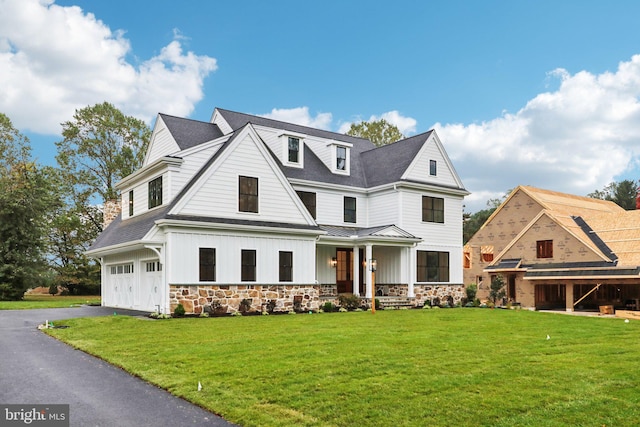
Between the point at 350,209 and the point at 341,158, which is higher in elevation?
the point at 341,158

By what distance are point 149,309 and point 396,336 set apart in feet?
38.9

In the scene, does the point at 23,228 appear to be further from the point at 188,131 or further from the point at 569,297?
the point at 569,297

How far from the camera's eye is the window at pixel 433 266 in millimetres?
28391

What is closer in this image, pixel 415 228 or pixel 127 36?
pixel 127 36

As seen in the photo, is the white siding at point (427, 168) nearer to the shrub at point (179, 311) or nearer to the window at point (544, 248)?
the window at point (544, 248)

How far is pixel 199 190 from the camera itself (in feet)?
68.2

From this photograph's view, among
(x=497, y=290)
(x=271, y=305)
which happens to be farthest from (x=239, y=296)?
(x=497, y=290)

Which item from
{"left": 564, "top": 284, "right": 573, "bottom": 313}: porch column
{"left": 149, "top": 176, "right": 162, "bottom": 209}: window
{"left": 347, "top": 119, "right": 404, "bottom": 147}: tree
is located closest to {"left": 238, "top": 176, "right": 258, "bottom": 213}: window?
{"left": 149, "top": 176, "right": 162, "bottom": 209}: window

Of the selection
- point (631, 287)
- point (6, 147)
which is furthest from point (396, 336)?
point (6, 147)

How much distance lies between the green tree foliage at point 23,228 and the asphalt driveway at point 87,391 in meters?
24.9

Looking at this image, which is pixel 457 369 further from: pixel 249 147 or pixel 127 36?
pixel 127 36

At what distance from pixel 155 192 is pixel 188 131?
3734 mm

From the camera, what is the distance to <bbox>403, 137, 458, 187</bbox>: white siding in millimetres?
28484

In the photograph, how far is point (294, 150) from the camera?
2717 centimetres
